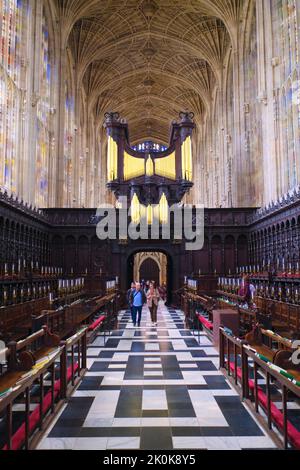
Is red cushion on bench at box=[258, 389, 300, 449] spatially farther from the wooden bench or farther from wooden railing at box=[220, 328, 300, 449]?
the wooden bench

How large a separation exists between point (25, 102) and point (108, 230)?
6.41m

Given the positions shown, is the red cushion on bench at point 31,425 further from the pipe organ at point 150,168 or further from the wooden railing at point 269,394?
the pipe organ at point 150,168

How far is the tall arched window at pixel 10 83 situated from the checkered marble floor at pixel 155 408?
371 inches

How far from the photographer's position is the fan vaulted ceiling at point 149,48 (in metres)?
23.0

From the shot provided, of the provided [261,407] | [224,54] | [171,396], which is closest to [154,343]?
[171,396]

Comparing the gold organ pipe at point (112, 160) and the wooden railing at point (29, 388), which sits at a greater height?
the gold organ pipe at point (112, 160)

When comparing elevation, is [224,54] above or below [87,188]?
above

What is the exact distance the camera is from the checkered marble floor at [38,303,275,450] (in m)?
3.56

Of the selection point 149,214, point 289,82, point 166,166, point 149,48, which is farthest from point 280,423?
point 149,48

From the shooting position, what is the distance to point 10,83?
14.5m

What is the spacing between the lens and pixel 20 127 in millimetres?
15203

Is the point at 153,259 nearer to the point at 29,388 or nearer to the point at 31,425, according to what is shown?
the point at 31,425

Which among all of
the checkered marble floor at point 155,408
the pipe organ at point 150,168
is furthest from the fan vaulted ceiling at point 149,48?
the checkered marble floor at point 155,408
